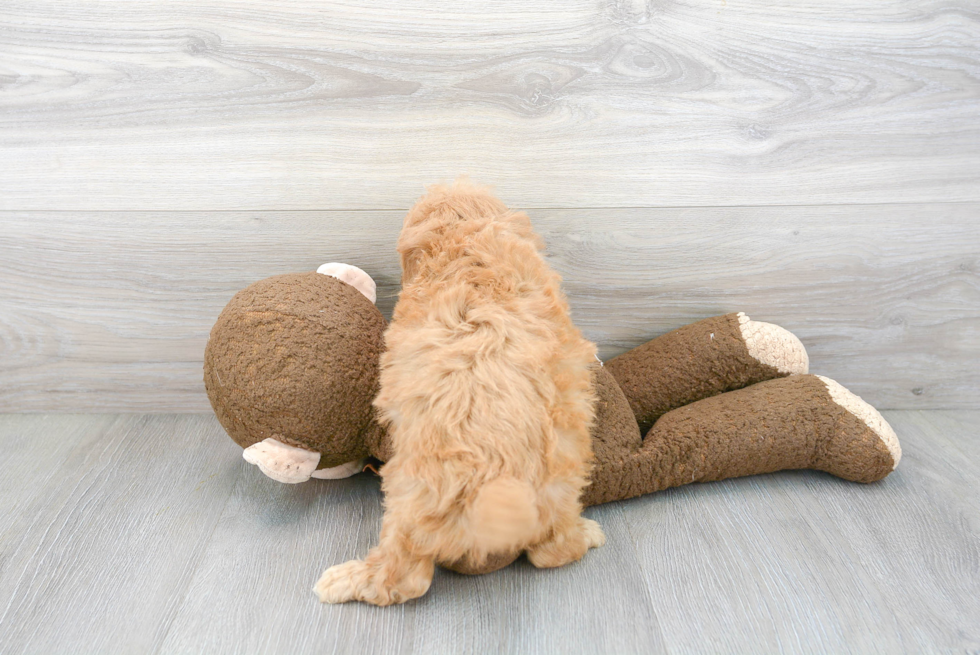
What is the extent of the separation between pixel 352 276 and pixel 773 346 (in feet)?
2.30

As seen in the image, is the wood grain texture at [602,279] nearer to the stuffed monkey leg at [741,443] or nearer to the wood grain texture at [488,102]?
the wood grain texture at [488,102]

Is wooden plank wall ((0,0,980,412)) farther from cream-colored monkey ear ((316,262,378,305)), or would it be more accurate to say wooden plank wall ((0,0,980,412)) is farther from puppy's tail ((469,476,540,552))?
puppy's tail ((469,476,540,552))

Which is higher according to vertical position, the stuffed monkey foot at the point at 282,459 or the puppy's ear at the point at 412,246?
the puppy's ear at the point at 412,246

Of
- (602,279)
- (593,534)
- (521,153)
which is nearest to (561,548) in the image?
(593,534)

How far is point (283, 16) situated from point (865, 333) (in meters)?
1.13

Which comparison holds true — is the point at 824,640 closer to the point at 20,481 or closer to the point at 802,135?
the point at 802,135

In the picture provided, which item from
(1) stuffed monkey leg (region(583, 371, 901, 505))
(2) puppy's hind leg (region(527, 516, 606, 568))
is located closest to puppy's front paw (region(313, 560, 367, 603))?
(2) puppy's hind leg (region(527, 516, 606, 568))

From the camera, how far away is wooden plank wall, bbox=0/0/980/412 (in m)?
0.97

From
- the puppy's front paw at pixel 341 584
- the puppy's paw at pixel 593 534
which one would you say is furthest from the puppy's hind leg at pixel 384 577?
the puppy's paw at pixel 593 534

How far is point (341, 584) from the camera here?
2.54ft

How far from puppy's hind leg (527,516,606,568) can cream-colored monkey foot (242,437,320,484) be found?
0.33 m

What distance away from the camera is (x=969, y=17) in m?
0.98

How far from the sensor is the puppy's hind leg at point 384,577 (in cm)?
74

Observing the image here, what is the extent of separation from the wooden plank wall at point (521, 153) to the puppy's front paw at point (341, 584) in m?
0.46
